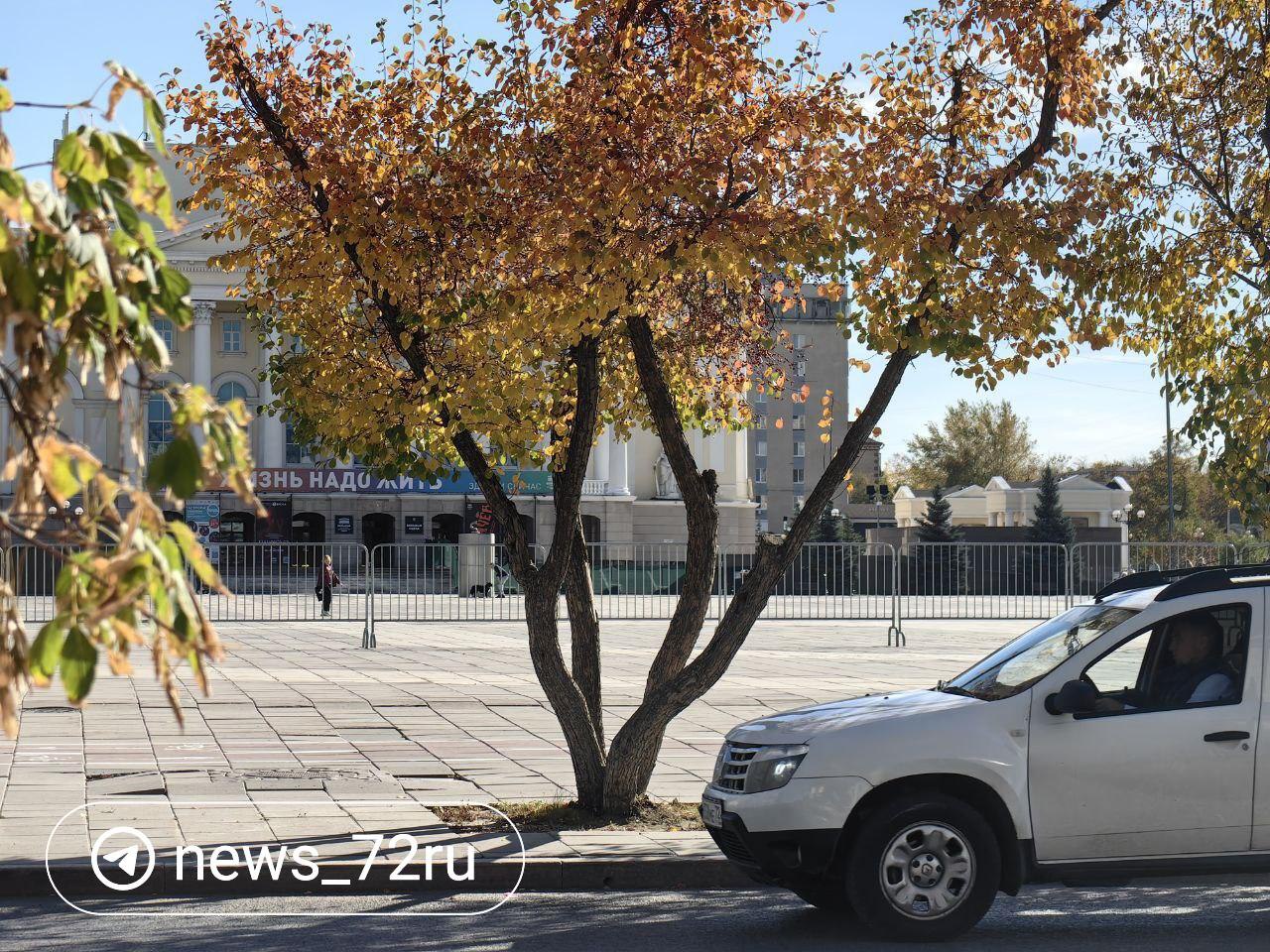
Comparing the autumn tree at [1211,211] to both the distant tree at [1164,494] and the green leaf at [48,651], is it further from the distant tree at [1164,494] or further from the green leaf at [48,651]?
the distant tree at [1164,494]

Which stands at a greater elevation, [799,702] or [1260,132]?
[1260,132]

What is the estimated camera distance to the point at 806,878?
289 inches

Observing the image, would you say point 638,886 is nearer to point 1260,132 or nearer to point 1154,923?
point 1154,923

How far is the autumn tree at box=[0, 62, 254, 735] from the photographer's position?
2.93m

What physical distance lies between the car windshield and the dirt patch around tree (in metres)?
2.42

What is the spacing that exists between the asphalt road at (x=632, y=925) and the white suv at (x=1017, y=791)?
308 mm

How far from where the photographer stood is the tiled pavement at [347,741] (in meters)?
9.59

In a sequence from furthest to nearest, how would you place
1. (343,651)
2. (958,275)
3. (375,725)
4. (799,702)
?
→ (343,651) < (799,702) < (375,725) < (958,275)

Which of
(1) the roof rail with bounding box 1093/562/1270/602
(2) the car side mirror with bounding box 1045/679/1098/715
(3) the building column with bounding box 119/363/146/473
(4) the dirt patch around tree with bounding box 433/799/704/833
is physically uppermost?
(3) the building column with bounding box 119/363/146/473

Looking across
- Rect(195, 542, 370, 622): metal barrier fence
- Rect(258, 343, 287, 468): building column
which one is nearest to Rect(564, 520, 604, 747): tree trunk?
Rect(195, 542, 370, 622): metal barrier fence

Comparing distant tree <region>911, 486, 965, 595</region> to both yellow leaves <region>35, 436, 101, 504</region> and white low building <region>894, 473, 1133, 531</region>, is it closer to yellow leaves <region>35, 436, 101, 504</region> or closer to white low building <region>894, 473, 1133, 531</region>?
yellow leaves <region>35, 436, 101, 504</region>

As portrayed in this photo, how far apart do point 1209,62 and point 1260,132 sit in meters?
0.69

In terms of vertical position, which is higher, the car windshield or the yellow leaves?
the yellow leaves

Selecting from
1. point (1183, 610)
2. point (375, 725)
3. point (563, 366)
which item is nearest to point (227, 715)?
point (375, 725)
